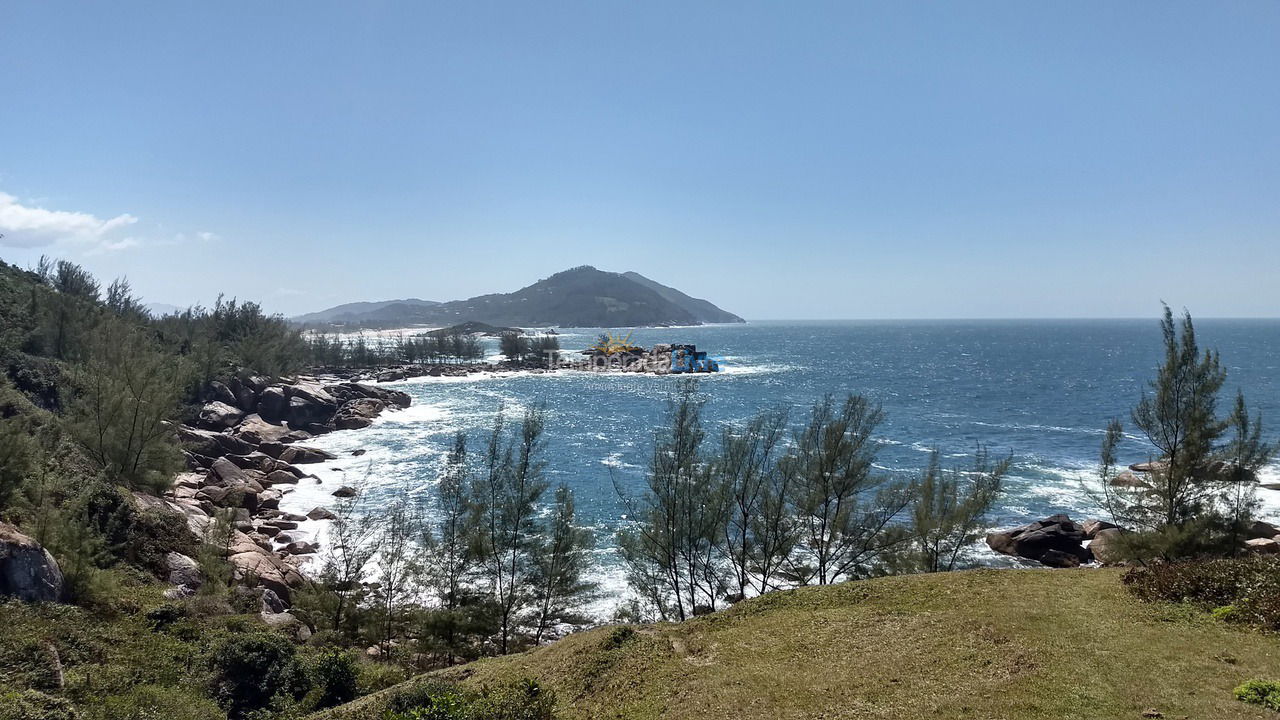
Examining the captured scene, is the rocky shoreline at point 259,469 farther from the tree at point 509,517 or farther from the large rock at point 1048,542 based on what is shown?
the large rock at point 1048,542

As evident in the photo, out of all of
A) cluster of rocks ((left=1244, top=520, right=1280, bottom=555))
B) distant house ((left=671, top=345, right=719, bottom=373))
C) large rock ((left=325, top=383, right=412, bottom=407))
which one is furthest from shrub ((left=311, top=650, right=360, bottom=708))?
distant house ((left=671, top=345, right=719, bottom=373))

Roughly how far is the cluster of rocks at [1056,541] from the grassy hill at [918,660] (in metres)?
20.2

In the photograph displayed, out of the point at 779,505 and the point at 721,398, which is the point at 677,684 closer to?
the point at 779,505

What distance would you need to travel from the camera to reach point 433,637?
84.6 feet

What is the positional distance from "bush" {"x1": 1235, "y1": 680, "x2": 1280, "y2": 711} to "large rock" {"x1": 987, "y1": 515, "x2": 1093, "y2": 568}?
1115 inches

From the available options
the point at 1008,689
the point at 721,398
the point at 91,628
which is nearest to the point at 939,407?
the point at 721,398

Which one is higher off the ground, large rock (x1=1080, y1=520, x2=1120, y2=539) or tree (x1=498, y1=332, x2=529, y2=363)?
tree (x1=498, y1=332, x2=529, y2=363)

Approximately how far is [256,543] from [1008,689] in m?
39.1

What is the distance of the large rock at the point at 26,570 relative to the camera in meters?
17.7

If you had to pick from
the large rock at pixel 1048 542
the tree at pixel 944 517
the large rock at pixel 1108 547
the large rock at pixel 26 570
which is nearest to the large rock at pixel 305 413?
the large rock at pixel 26 570

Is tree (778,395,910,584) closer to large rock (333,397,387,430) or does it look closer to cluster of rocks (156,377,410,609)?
cluster of rocks (156,377,410,609)

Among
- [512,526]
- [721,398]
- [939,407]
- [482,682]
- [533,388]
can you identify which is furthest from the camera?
[533,388]

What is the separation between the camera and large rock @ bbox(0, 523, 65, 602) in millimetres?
17703

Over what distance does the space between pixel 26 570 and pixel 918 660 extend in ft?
83.3
